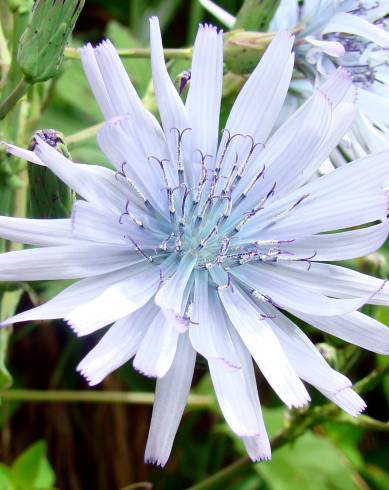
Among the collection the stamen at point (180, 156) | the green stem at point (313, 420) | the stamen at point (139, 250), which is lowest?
the green stem at point (313, 420)

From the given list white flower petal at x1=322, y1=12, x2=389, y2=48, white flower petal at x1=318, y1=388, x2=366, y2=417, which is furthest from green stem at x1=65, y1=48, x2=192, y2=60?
white flower petal at x1=318, y1=388, x2=366, y2=417

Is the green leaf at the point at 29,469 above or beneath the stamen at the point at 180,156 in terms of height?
beneath

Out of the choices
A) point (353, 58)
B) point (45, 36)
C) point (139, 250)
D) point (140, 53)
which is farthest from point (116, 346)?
point (353, 58)

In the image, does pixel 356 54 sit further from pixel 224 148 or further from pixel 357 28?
pixel 224 148

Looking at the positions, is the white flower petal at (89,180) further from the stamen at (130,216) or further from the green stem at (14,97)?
the green stem at (14,97)

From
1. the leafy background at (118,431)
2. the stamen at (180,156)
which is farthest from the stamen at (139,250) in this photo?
the leafy background at (118,431)

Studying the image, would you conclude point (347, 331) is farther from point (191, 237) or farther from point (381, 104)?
point (381, 104)
